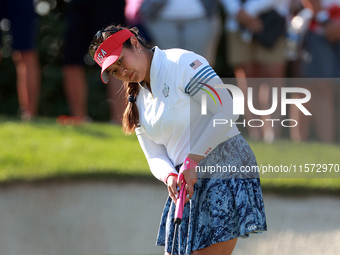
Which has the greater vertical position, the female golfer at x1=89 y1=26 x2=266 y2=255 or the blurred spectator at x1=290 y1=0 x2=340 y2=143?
the female golfer at x1=89 y1=26 x2=266 y2=255

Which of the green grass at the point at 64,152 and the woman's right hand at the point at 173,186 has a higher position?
the woman's right hand at the point at 173,186

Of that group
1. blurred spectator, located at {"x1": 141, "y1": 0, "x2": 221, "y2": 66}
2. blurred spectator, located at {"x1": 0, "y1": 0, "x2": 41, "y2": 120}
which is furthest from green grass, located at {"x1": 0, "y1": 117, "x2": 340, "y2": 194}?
blurred spectator, located at {"x1": 141, "y1": 0, "x2": 221, "y2": 66}

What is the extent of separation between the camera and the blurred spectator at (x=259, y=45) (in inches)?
276

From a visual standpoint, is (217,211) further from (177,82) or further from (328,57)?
(328,57)

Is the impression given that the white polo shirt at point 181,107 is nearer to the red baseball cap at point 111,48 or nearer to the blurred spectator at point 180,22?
the red baseball cap at point 111,48

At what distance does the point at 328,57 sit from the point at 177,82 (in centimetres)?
394

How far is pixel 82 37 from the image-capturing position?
7.36m

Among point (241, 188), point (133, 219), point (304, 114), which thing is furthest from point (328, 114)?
point (241, 188)

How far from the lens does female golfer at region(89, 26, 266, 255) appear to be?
3.40m

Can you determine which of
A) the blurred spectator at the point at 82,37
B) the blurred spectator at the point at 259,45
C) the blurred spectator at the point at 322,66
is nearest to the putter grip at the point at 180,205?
the blurred spectator at the point at 259,45

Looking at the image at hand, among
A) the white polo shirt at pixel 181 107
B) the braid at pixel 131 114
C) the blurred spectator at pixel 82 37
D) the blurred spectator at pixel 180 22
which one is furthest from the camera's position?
the blurred spectator at pixel 82 37

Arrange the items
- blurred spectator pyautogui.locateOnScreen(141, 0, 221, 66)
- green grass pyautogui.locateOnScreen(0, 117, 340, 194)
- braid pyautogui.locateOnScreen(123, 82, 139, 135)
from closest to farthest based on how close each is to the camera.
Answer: braid pyautogui.locateOnScreen(123, 82, 139, 135) → green grass pyautogui.locateOnScreen(0, 117, 340, 194) → blurred spectator pyautogui.locateOnScreen(141, 0, 221, 66)

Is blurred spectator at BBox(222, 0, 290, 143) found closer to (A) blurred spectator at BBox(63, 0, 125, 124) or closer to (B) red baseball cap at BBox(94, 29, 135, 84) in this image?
(A) blurred spectator at BBox(63, 0, 125, 124)

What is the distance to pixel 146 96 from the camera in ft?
11.7
